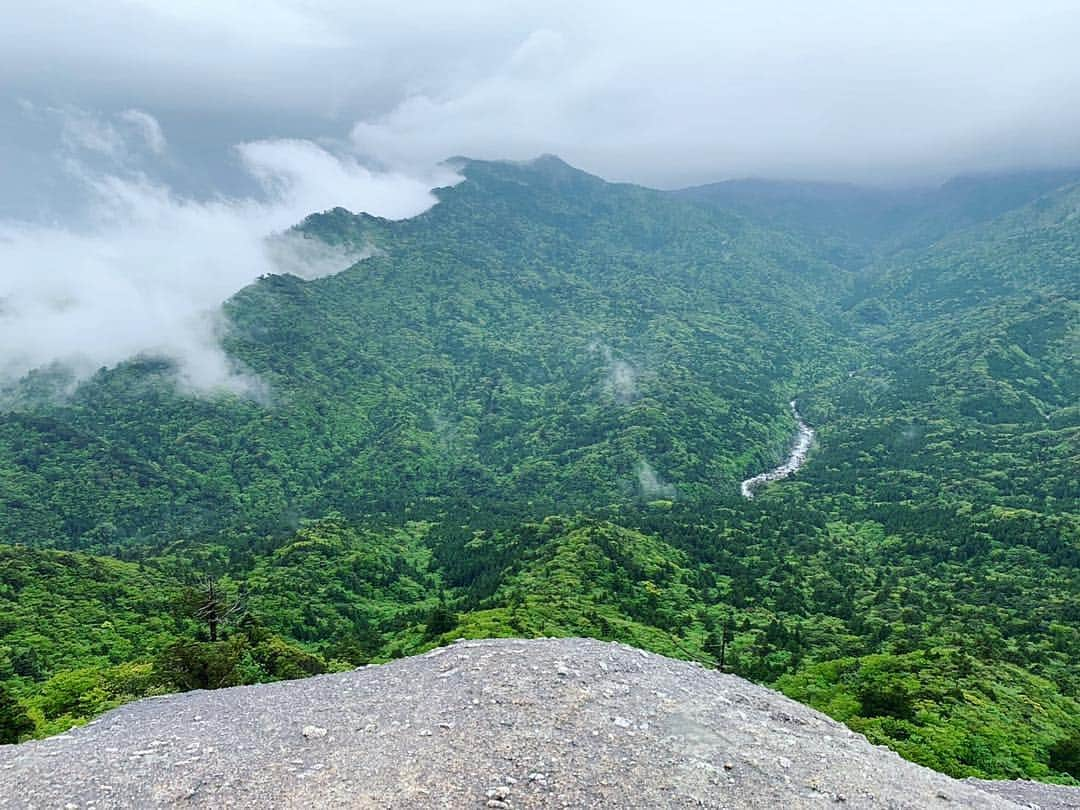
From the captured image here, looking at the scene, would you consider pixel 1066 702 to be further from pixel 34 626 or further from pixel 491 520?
pixel 491 520

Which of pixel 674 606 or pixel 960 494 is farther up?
pixel 674 606

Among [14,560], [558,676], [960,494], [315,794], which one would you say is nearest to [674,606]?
[558,676]

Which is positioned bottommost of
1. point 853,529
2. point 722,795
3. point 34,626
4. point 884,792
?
point 853,529

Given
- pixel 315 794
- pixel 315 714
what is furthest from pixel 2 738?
pixel 315 794

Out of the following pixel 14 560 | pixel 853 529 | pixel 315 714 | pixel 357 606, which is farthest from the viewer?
pixel 853 529

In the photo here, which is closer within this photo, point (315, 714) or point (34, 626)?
point (315, 714)

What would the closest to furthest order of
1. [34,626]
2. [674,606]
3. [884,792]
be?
[884,792] < [34,626] < [674,606]

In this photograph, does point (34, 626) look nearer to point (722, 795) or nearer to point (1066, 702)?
point (722, 795)
